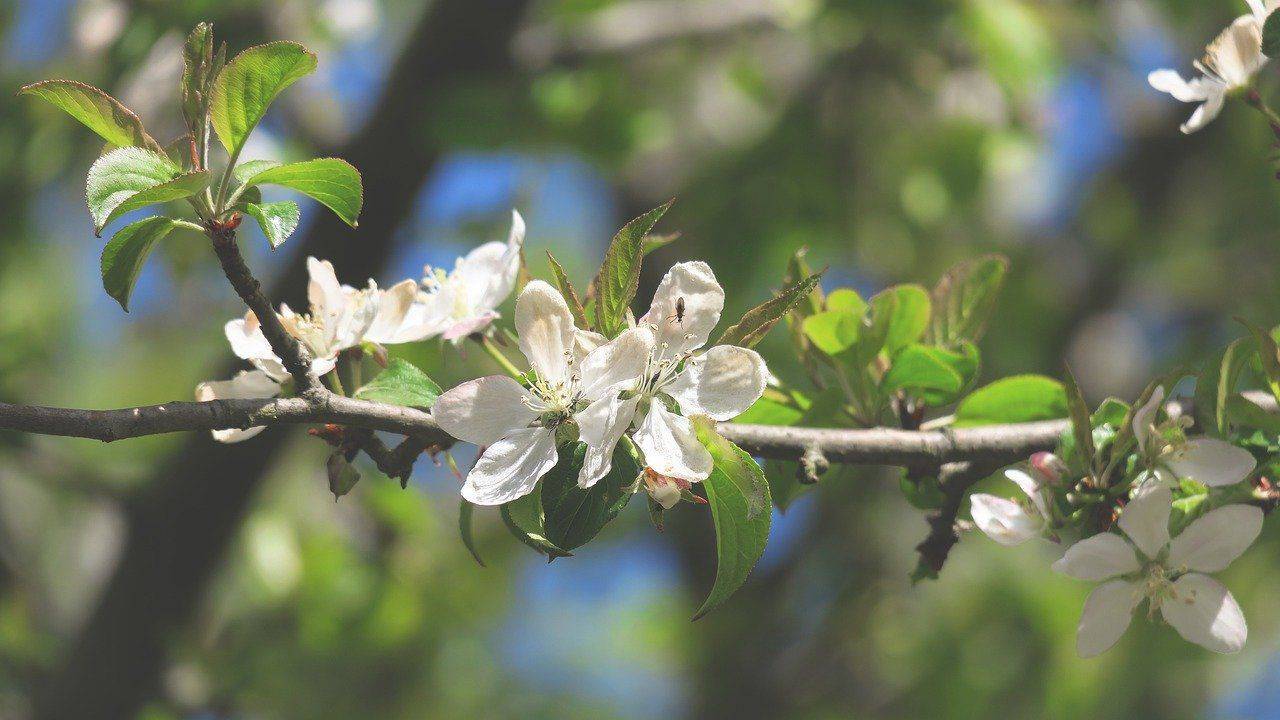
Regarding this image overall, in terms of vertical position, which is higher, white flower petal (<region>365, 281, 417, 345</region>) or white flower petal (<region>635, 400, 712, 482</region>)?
white flower petal (<region>365, 281, 417, 345</region>)

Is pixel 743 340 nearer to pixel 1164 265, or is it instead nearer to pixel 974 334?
pixel 974 334

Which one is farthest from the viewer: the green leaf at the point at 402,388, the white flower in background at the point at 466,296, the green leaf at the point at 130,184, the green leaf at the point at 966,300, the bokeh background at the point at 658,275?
the bokeh background at the point at 658,275

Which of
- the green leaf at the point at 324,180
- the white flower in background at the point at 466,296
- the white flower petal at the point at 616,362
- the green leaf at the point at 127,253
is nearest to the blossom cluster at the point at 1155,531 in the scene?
the white flower petal at the point at 616,362

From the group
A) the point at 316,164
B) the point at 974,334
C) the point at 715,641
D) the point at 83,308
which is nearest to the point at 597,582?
the point at 715,641

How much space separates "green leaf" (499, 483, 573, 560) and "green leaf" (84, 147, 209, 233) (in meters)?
0.31

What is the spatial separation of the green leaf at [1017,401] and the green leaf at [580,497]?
1.29 ft

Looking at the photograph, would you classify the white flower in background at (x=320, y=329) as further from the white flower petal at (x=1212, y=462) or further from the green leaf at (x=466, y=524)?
the white flower petal at (x=1212, y=462)

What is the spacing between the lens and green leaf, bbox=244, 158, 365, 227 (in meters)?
0.74

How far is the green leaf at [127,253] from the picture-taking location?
736 mm

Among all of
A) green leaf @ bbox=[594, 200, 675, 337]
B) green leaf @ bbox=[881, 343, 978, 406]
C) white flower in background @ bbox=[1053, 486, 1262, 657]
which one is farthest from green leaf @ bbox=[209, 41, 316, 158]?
white flower in background @ bbox=[1053, 486, 1262, 657]

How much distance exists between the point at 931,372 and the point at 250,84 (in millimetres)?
623

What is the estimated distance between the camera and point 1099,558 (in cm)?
84

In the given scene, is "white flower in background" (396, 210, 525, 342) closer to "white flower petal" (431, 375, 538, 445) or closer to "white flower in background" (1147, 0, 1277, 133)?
"white flower petal" (431, 375, 538, 445)

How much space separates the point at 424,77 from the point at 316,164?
1.82 m
